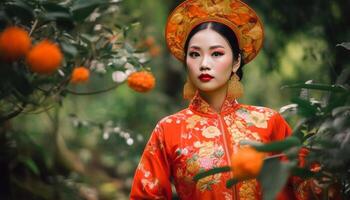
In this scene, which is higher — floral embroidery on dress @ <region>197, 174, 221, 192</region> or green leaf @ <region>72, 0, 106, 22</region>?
green leaf @ <region>72, 0, 106, 22</region>

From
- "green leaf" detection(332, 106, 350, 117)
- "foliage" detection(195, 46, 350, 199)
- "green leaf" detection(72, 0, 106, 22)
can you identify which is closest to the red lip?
"foliage" detection(195, 46, 350, 199)

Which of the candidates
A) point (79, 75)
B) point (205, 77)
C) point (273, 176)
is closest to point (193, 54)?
point (205, 77)

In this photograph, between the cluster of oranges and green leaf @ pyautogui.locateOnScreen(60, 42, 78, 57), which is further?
green leaf @ pyautogui.locateOnScreen(60, 42, 78, 57)

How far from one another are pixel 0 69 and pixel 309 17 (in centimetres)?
306

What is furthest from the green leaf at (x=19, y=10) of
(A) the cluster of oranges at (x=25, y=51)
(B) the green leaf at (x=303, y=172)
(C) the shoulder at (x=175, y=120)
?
(B) the green leaf at (x=303, y=172)

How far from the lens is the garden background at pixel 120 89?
5.71ft

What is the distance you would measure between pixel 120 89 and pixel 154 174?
5.62 m

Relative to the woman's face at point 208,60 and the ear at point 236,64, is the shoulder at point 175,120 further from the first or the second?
the ear at point 236,64

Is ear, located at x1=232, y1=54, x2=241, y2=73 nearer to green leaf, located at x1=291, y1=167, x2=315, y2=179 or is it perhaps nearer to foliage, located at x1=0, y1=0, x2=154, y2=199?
foliage, located at x1=0, y1=0, x2=154, y2=199

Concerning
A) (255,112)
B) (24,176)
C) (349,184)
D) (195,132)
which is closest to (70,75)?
(195,132)

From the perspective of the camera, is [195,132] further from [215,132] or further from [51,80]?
[51,80]

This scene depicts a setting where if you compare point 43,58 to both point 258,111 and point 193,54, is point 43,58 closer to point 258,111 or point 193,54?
point 193,54

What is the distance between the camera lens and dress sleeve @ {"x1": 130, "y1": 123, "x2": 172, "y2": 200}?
7.56ft

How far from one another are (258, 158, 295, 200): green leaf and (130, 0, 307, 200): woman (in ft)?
2.51
